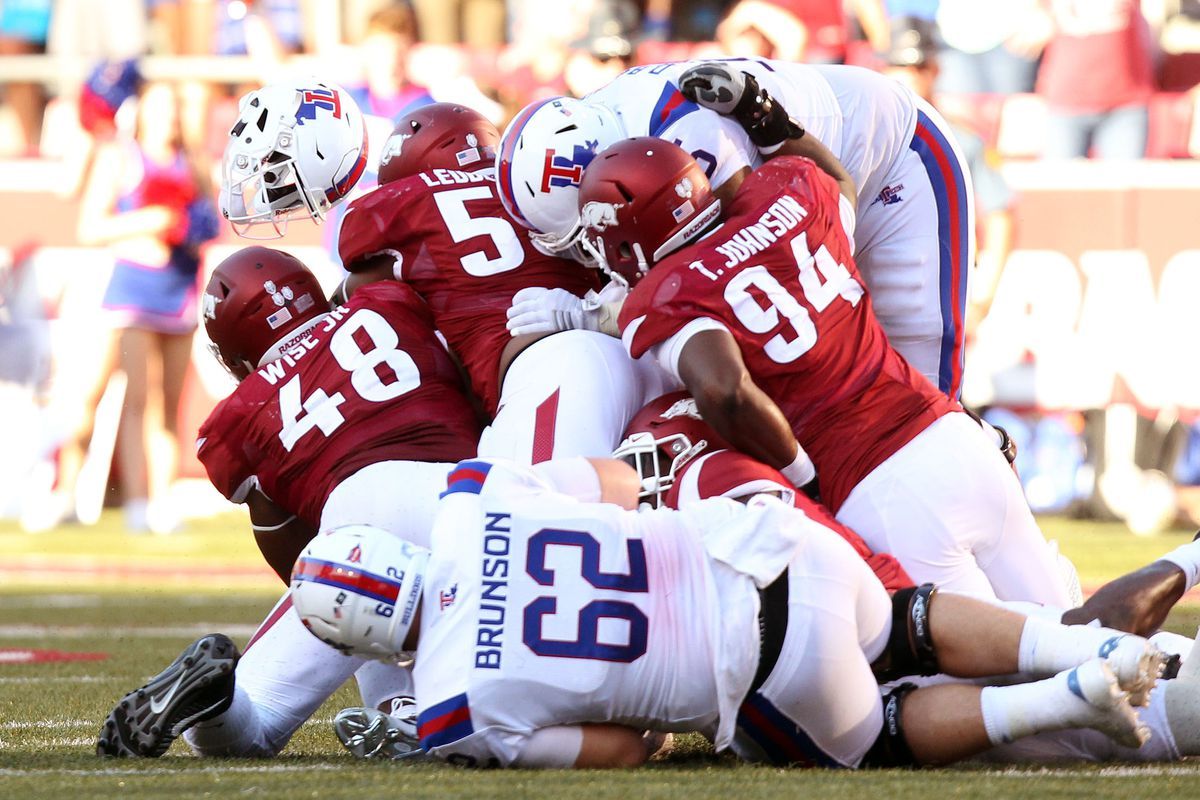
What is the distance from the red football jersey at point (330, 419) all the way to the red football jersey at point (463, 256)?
15cm

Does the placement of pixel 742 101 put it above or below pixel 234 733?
above

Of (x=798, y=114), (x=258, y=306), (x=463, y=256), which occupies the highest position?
(x=798, y=114)

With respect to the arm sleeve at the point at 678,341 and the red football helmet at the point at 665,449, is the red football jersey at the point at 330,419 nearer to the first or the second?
the red football helmet at the point at 665,449

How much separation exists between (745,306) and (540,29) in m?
7.01

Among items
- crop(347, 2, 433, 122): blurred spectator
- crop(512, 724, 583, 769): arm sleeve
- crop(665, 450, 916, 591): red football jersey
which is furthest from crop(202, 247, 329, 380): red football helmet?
crop(347, 2, 433, 122): blurred spectator

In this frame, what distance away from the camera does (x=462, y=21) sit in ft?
35.5

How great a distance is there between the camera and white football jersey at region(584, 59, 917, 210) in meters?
4.27

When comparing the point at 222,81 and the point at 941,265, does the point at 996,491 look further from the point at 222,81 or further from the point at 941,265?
the point at 222,81

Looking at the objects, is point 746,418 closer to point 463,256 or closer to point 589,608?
point 589,608

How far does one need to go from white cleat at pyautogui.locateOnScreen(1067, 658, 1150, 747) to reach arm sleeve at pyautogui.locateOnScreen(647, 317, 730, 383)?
100 cm

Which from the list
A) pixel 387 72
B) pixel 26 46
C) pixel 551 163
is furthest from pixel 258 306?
pixel 26 46

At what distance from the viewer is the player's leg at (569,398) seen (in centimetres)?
408

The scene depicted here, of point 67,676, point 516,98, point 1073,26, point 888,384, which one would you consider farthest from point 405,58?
point 888,384

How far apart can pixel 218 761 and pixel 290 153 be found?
173 cm
